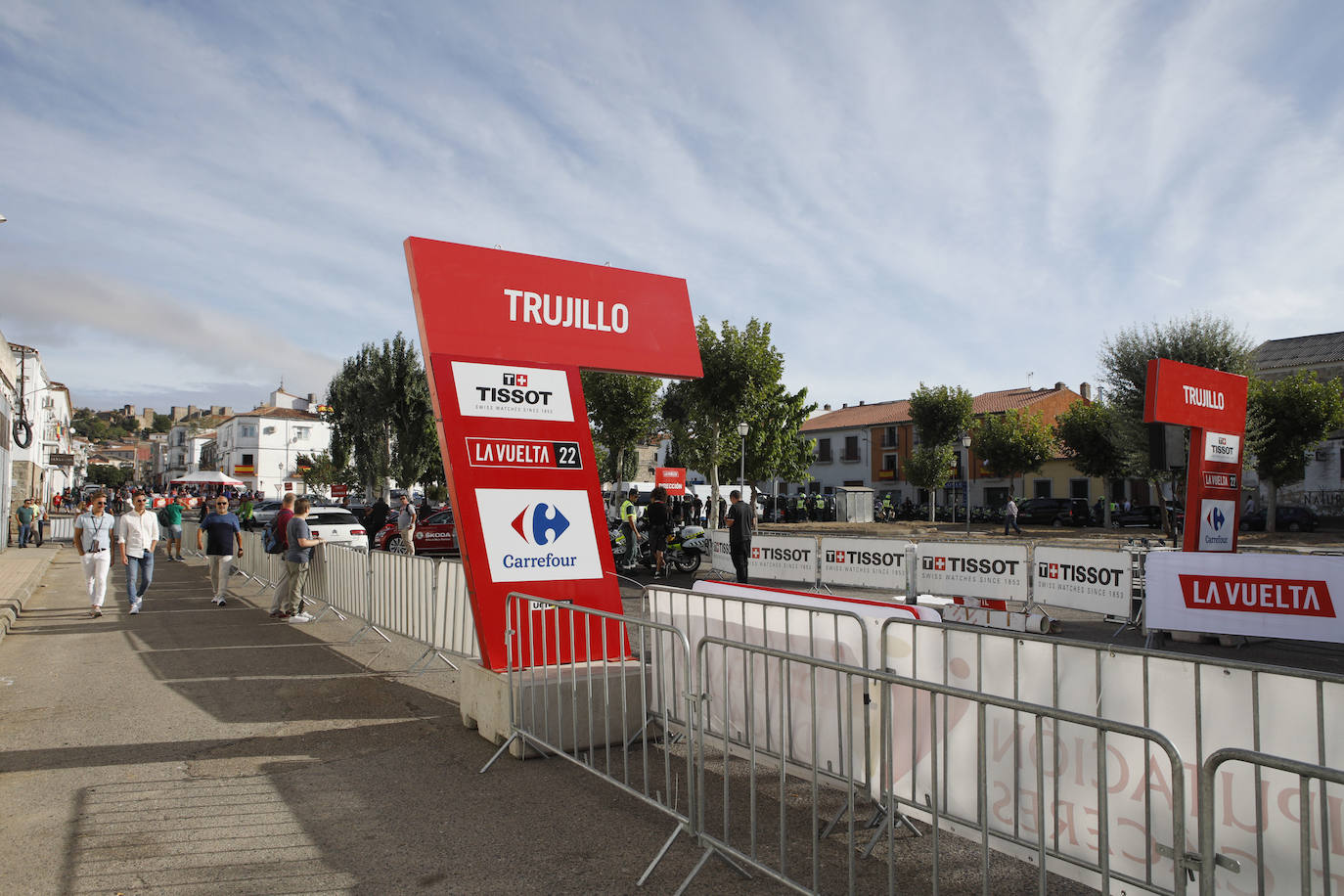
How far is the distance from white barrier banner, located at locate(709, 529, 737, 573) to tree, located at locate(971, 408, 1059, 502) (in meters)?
33.1

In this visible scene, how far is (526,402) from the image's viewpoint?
18.9 ft

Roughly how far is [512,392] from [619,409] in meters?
33.8

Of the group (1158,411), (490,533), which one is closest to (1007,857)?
(490,533)

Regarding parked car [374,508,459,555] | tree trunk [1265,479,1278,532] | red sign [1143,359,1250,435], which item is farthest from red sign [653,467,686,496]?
tree trunk [1265,479,1278,532]

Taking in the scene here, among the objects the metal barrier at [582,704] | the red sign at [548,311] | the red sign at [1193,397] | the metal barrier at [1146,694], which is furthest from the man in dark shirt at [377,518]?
the metal barrier at [1146,694]

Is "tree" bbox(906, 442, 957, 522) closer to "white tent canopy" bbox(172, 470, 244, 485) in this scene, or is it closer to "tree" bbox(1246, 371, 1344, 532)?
"tree" bbox(1246, 371, 1344, 532)

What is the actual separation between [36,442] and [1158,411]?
43.1 metres

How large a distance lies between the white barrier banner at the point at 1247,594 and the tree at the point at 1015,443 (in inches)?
1498

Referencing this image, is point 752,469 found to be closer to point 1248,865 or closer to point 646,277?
point 646,277

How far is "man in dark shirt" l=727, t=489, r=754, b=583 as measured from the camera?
14117 mm

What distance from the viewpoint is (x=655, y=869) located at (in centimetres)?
357

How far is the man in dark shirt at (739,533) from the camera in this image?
46.3 ft

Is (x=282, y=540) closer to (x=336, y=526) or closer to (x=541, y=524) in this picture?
(x=541, y=524)

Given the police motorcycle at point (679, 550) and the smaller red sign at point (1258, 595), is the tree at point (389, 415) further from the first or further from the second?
the smaller red sign at point (1258, 595)
